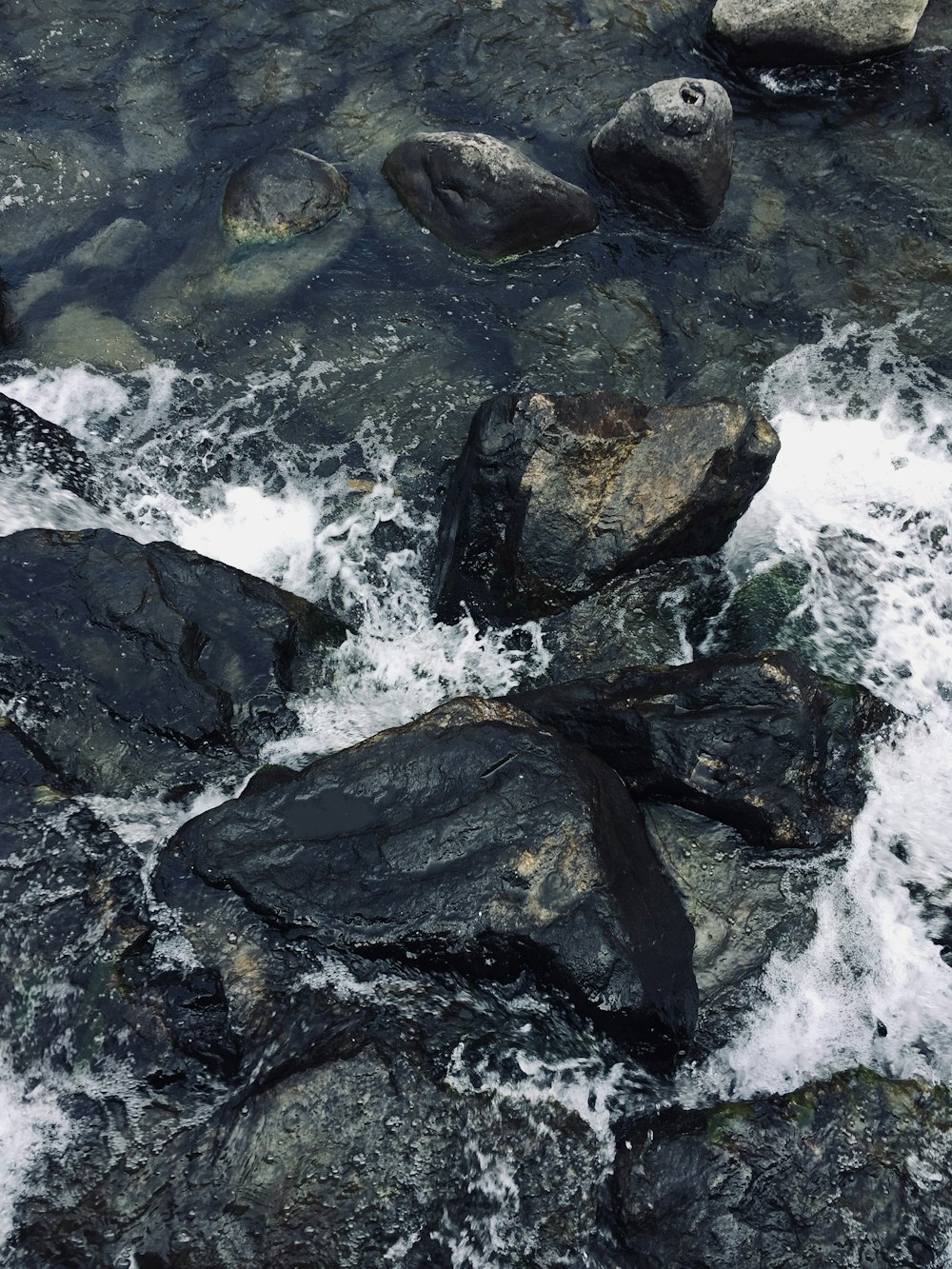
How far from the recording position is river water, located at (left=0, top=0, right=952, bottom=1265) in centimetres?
446

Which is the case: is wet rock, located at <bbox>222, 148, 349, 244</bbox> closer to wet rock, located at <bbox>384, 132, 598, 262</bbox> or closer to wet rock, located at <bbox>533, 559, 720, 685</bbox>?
wet rock, located at <bbox>384, 132, 598, 262</bbox>

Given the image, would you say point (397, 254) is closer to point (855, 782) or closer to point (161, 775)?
point (161, 775)

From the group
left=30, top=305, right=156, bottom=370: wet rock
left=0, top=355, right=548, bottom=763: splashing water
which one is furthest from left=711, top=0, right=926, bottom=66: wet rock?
A: left=30, top=305, right=156, bottom=370: wet rock

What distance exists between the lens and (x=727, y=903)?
13.8 ft

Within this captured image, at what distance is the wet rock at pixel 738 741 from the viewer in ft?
14.1

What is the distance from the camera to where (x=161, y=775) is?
4.44 m

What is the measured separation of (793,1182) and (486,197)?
18.6 ft

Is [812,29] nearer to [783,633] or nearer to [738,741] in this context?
[783,633]

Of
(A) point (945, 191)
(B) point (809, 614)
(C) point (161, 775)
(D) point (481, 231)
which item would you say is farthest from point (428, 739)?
(A) point (945, 191)

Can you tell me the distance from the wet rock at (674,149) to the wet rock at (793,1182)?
5.58 m

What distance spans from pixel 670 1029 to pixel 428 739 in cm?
145

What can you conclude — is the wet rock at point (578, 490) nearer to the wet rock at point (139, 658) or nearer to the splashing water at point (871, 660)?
the splashing water at point (871, 660)

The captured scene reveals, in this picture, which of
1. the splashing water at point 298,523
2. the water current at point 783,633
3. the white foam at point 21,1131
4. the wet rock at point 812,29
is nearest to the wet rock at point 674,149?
the wet rock at point 812,29

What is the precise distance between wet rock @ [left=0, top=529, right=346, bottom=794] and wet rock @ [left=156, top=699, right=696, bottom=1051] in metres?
0.51
